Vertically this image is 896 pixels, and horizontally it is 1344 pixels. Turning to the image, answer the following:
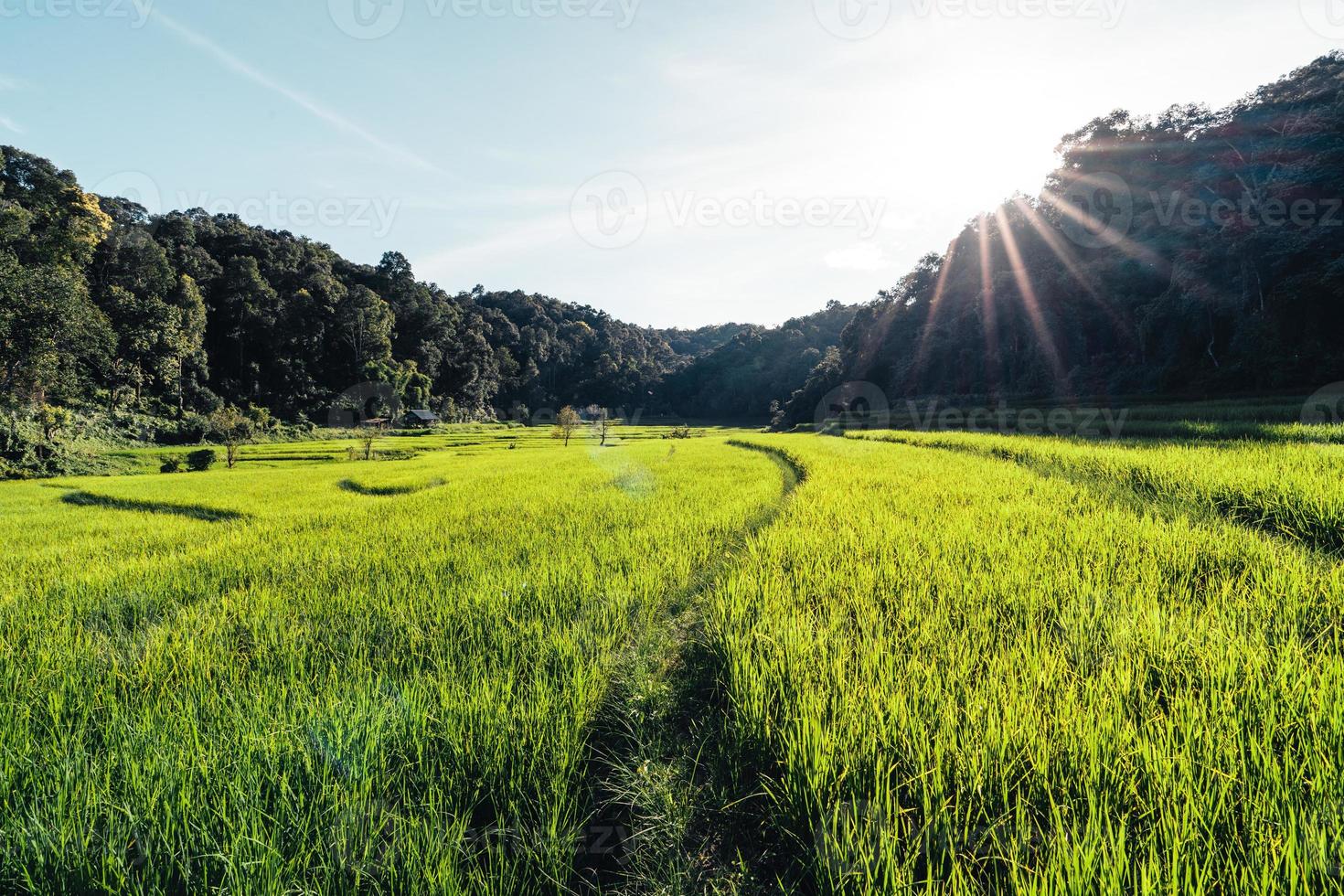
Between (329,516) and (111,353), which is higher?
(111,353)

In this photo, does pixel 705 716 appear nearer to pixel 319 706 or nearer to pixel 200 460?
pixel 319 706

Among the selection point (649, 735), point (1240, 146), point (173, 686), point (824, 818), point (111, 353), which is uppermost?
point (1240, 146)

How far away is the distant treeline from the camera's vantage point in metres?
21.2

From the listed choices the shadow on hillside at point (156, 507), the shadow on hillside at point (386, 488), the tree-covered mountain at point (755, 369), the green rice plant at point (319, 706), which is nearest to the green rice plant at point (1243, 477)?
the green rice plant at point (319, 706)

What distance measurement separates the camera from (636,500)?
26.5 feet

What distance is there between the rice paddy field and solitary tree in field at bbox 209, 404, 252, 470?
26.5m

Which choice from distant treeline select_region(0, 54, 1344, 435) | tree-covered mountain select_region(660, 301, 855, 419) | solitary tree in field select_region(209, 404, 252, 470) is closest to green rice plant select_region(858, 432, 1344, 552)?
distant treeline select_region(0, 54, 1344, 435)

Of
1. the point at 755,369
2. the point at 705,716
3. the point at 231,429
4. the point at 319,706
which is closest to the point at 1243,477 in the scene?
the point at 705,716

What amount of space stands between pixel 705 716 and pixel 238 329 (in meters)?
66.2

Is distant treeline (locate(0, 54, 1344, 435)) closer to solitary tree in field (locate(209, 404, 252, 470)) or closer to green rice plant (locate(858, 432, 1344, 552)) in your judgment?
solitary tree in field (locate(209, 404, 252, 470))

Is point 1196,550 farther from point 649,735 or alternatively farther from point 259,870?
point 259,870

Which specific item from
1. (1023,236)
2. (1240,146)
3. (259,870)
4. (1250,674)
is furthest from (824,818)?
(1023,236)

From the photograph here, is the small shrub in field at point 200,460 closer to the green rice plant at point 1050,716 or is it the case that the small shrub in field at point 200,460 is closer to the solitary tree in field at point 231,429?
the solitary tree in field at point 231,429

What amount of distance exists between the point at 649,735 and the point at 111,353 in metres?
50.9
